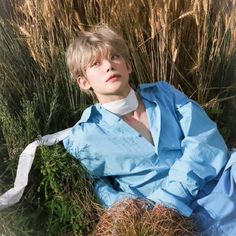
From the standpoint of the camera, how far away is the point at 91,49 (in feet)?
6.72

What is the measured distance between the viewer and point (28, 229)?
79.7 inches

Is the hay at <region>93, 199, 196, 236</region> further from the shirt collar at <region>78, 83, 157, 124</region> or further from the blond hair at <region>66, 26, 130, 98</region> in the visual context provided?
the blond hair at <region>66, 26, 130, 98</region>

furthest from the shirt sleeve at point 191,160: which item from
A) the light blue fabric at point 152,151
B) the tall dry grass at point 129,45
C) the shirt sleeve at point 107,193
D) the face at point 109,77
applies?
the tall dry grass at point 129,45

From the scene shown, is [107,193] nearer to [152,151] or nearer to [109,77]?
[152,151]

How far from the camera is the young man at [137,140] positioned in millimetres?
1966

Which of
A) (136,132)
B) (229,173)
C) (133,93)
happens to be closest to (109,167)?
(136,132)

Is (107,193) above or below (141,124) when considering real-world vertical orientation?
below

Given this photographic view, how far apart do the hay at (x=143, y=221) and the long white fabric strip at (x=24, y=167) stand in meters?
0.32

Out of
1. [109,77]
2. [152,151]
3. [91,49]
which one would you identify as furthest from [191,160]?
[91,49]

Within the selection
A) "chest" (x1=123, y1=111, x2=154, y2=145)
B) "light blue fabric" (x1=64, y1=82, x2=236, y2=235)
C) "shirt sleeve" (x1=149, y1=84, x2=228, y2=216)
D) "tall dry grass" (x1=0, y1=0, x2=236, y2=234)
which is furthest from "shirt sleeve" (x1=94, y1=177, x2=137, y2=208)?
"tall dry grass" (x1=0, y1=0, x2=236, y2=234)

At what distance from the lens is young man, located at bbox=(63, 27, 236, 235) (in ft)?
6.45

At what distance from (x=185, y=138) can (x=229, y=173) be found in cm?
21

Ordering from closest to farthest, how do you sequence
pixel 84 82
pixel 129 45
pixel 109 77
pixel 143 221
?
1. pixel 143 221
2. pixel 109 77
3. pixel 84 82
4. pixel 129 45

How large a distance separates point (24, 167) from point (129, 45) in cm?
79
